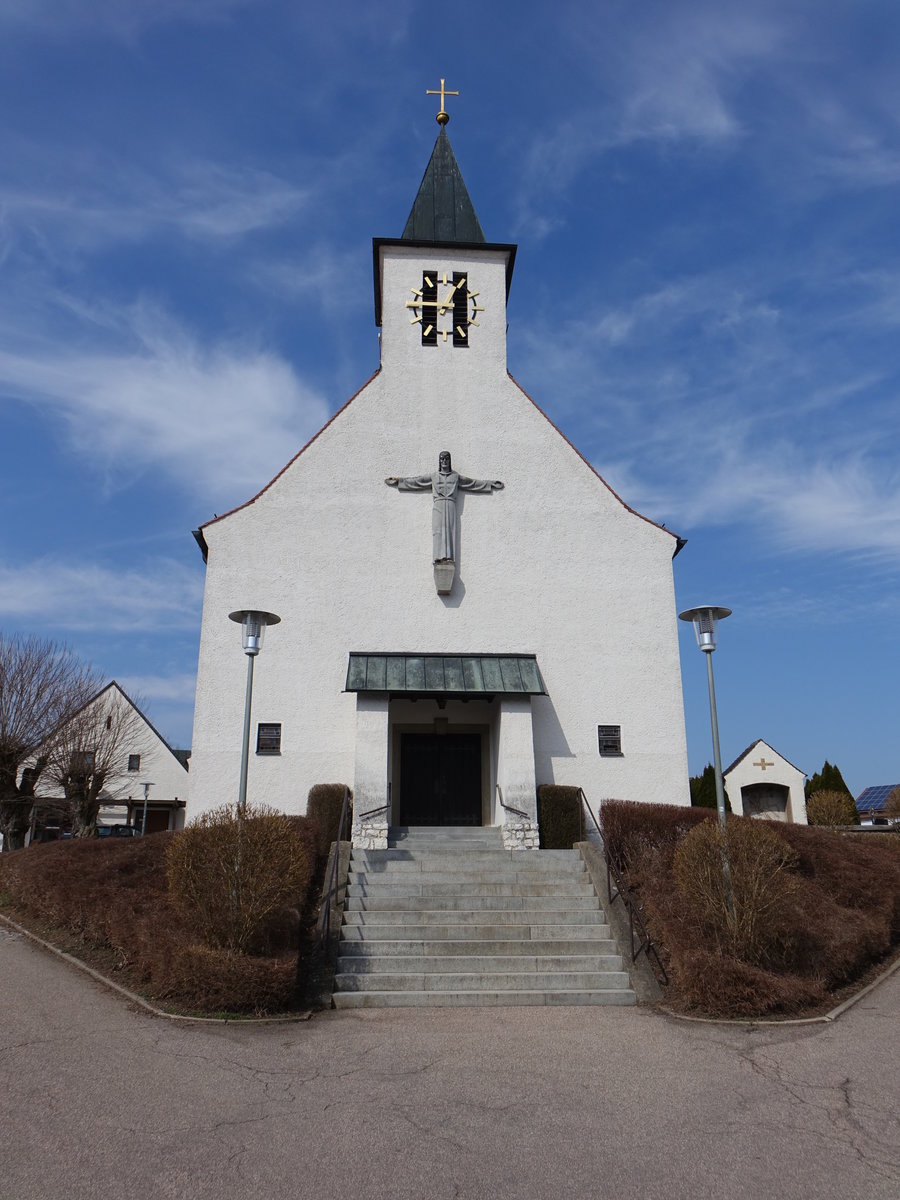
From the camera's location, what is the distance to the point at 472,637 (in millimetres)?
19484

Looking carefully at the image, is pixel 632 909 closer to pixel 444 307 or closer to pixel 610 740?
pixel 610 740

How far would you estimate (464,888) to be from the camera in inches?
553

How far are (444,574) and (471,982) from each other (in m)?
9.71

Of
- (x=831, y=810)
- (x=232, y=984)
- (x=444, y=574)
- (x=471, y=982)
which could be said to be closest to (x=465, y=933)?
(x=471, y=982)

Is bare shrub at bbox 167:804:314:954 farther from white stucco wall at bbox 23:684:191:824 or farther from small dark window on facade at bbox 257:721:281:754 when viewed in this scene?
white stucco wall at bbox 23:684:191:824

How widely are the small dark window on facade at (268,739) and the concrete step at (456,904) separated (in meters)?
5.51

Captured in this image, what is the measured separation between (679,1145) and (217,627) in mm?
14762

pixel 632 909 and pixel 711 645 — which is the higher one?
pixel 711 645

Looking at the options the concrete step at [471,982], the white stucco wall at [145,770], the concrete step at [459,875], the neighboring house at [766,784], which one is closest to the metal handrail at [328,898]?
the concrete step at [459,875]

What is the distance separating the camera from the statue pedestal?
19.4 m

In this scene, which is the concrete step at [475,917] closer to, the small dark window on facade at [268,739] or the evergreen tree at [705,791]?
the small dark window on facade at [268,739]

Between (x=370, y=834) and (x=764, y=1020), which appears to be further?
(x=370, y=834)

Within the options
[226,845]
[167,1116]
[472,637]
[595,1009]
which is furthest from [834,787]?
[167,1116]

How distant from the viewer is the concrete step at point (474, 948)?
39.5 ft
